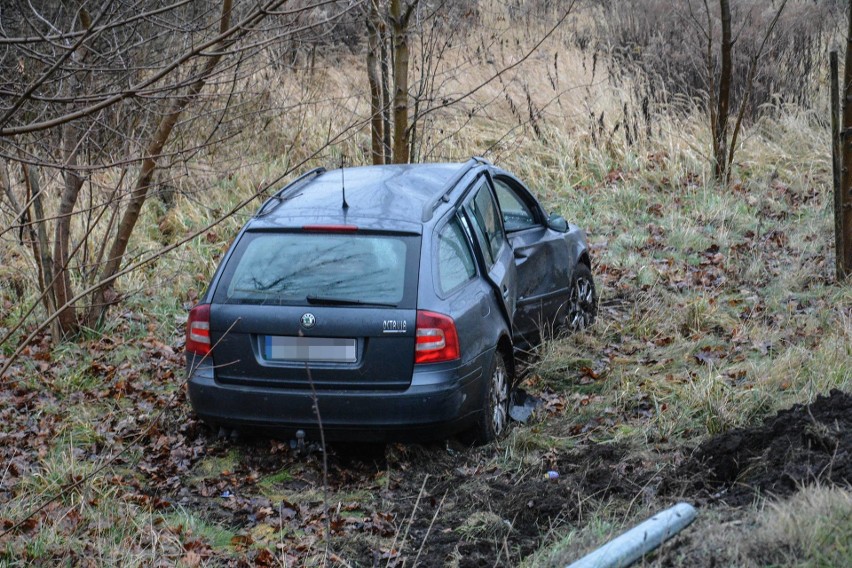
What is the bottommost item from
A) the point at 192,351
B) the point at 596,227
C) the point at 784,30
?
the point at 596,227

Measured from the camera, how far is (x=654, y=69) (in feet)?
49.8

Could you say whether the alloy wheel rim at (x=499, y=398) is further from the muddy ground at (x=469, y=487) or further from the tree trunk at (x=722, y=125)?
the tree trunk at (x=722, y=125)

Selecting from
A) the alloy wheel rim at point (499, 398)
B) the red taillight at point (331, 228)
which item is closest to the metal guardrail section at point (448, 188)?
the red taillight at point (331, 228)

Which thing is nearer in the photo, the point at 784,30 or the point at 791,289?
the point at 791,289

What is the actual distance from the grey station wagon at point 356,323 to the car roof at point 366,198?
1 centimetres

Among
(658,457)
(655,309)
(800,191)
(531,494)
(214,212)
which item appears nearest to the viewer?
(531,494)

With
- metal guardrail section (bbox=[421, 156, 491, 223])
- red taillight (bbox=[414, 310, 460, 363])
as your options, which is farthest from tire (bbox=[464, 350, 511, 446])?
metal guardrail section (bbox=[421, 156, 491, 223])

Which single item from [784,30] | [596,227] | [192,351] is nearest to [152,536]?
[192,351]

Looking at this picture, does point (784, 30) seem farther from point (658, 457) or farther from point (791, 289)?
point (658, 457)

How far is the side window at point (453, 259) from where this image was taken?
5574 millimetres

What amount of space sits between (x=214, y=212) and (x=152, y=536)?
711 centimetres

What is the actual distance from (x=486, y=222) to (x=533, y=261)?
67 cm

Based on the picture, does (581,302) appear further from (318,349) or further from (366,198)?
(318,349)

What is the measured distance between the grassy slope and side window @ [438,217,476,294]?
40.1 inches
